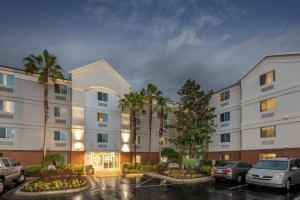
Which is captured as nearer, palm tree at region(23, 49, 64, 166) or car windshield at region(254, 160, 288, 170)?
car windshield at region(254, 160, 288, 170)

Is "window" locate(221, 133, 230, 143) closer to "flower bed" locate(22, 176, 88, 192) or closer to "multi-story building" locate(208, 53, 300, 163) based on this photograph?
"multi-story building" locate(208, 53, 300, 163)

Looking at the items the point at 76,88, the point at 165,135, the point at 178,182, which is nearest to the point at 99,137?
the point at 76,88

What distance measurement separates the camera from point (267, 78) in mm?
31219

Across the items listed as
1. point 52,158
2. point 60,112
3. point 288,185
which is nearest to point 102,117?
point 60,112

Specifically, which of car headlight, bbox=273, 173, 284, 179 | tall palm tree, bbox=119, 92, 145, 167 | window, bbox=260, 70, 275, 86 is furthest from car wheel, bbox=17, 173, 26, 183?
window, bbox=260, 70, 275, 86

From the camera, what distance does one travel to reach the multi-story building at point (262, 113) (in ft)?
91.1

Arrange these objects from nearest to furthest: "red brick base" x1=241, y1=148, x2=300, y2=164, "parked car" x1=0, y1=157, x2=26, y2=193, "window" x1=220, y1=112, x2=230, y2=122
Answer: "parked car" x1=0, y1=157, x2=26, y2=193, "red brick base" x1=241, y1=148, x2=300, y2=164, "window" x1=220, y1=112, x2=230, y2=122

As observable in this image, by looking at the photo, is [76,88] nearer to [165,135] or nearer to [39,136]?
[39,136]

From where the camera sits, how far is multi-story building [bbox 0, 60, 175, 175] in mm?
30453

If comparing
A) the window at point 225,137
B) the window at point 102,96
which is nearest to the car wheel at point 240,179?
the window at point 225,137

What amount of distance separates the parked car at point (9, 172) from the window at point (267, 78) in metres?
26.0

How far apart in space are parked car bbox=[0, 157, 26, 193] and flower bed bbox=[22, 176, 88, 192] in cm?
142

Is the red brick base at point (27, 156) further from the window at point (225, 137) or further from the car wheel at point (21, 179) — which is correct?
the window at point (225, 137)

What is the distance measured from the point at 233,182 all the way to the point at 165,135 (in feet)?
83.9
